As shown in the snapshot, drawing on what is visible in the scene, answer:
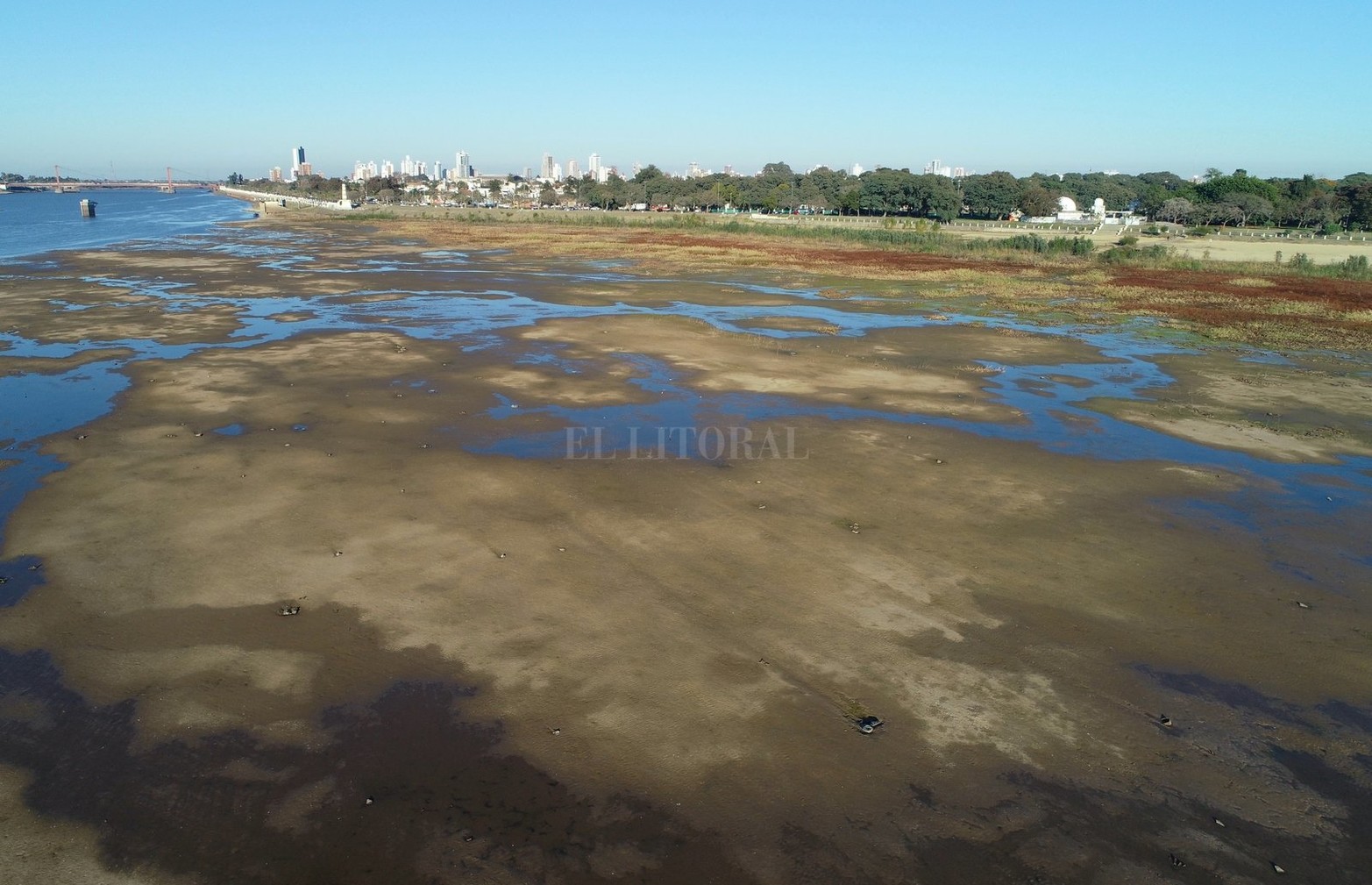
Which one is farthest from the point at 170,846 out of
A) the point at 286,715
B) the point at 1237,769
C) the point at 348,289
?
the point at 348,289

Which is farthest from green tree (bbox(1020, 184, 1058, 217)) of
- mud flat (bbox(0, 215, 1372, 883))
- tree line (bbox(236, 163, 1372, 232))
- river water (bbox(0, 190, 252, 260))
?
river water (bbox(0, 190, 252, 260))

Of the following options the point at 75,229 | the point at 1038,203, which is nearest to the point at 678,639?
the point at 75,229

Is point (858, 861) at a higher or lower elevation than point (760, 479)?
lower

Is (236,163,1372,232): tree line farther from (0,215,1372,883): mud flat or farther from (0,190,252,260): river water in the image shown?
(0,215,1372,883): mud flat

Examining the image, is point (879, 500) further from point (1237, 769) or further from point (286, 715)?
point (286, 715)

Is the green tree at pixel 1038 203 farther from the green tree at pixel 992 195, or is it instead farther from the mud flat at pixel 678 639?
the mud flat at pixel 678 639

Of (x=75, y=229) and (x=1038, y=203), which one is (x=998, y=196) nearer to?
(x=1038, y=203)
